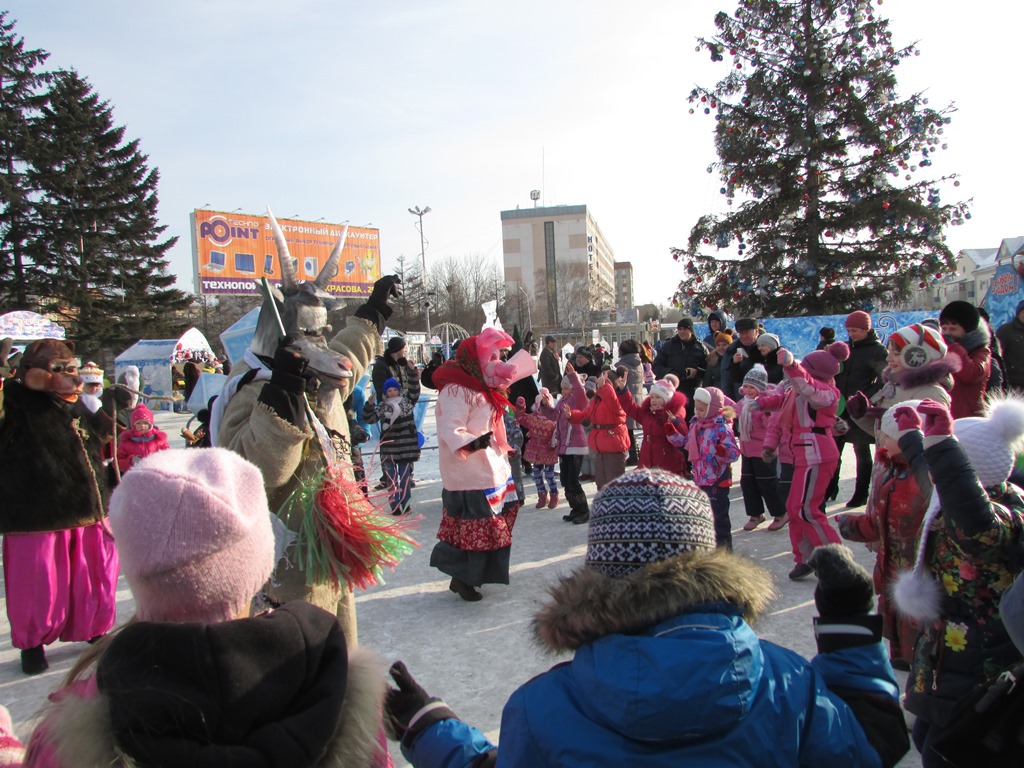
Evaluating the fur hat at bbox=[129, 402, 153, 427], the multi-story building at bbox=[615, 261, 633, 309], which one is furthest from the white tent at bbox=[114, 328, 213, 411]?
the multi-story building at bbox=[615, 261, 633, 309]

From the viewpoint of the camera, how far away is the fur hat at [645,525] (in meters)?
1.41

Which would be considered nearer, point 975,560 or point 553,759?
point 553,759

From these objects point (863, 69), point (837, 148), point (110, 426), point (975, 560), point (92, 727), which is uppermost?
point (863, 69)

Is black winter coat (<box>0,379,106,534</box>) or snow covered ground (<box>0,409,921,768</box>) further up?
black winter coat (<box>0,379,106,534</box>)

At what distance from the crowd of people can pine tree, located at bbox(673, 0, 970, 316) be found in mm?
10116

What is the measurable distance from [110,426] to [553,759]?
422 cm

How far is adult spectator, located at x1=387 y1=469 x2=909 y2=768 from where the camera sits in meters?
1.16

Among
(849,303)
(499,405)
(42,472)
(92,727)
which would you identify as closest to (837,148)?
(849,303)

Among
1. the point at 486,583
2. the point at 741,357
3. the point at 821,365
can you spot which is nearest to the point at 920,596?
the point at 821,365

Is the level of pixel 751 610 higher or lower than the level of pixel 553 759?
higher

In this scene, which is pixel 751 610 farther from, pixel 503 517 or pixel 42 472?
pixel 42 472

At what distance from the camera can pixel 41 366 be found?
13.0ft

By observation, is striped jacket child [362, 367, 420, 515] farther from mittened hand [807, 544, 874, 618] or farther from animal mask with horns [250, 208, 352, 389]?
mittened hand [807, 544, 874, 618]

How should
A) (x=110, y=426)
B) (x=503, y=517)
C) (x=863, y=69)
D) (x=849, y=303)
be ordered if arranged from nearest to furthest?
1. (x=110, y=426)
2. (x=503, y=517)
3. (x=863, y=69)
4. (x=849, y=303)
